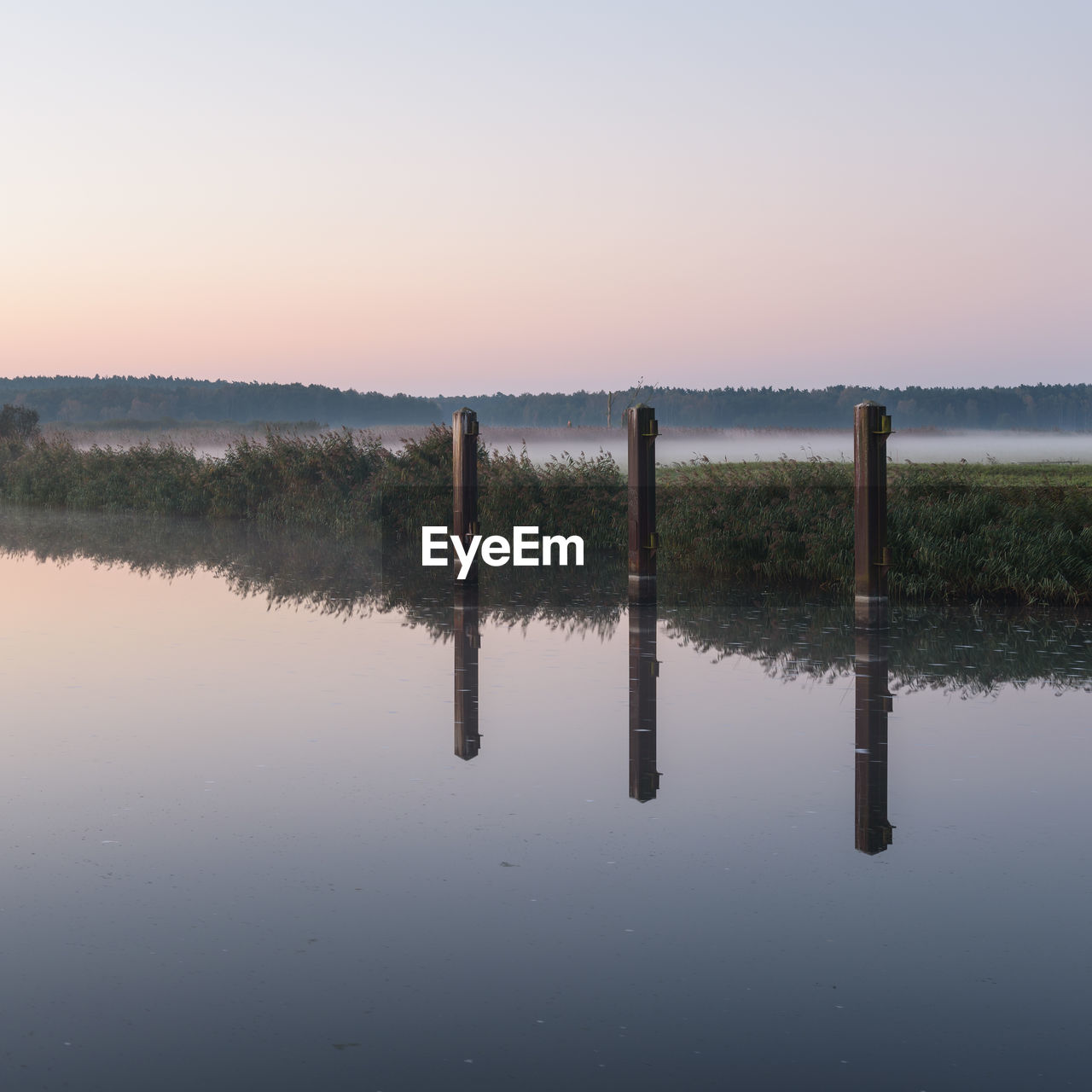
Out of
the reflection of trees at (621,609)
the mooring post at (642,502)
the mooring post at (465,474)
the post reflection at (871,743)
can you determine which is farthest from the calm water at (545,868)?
the mooring post at (465,474)

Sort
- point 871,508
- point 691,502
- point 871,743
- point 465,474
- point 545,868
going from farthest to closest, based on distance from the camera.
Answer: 1. point 691,502
2. point 465,474
3. point 871,508
4. point 871,743
5. point 545,868

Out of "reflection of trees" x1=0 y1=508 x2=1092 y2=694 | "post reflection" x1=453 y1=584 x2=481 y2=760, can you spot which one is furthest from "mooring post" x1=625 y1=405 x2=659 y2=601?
"post reflection" x1=453 y1=584 x2=481 y2=760

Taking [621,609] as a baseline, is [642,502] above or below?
above

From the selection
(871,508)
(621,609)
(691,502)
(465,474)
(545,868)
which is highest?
(465,474)

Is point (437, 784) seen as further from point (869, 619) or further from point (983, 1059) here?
point (869, 619)

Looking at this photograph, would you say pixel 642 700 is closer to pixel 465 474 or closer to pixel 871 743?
pixel 871 743

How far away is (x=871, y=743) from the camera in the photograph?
30.8 ft

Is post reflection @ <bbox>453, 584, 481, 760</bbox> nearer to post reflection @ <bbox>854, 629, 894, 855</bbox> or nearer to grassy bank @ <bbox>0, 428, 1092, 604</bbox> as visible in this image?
post reflection @ <bbox>854, 629, 894, 855</bbox>

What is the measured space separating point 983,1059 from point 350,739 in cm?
579

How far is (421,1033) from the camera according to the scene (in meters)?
4.62

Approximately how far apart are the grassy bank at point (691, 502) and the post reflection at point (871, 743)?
4410mm

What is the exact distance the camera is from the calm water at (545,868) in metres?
4.55

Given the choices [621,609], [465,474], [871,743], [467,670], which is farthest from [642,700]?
[465,474]

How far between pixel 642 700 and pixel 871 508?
15.7ft
